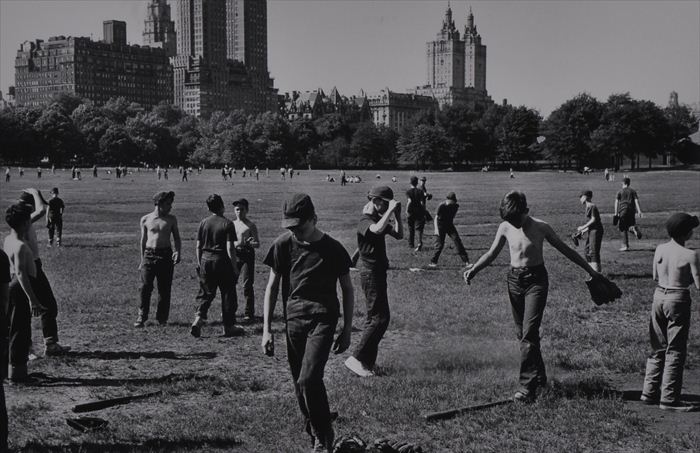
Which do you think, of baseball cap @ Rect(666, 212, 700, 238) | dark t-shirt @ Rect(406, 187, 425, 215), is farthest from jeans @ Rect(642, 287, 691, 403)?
dark t-shirt @ Rect(406, 187, 425, 215)

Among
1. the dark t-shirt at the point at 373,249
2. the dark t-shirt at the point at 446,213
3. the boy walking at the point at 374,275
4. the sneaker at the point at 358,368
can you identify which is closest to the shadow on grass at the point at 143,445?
the sneaker at the point at 358,368

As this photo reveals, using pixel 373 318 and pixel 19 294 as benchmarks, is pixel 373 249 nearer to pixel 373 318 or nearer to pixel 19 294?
pixel 373 318

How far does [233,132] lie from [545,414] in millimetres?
124856

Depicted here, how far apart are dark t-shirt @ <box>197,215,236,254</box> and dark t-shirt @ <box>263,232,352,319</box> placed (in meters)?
4.65

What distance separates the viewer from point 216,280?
11.0 metres

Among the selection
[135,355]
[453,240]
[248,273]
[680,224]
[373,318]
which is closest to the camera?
[680,224]

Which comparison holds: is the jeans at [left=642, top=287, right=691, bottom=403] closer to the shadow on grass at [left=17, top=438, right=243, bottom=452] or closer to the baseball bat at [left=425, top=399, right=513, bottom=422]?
the baseball bat at [left=425, top=399, right=513, bottom=422]

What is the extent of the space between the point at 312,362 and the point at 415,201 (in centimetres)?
1524

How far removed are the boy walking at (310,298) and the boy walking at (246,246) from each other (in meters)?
5.71

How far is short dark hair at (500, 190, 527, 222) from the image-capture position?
26.2ft

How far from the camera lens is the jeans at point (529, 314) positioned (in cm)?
780

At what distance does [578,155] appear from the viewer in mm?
109562

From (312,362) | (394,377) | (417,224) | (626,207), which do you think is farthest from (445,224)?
(312,362)

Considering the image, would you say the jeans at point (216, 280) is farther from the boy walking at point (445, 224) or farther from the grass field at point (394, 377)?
the boy walking at point (445, 224)
